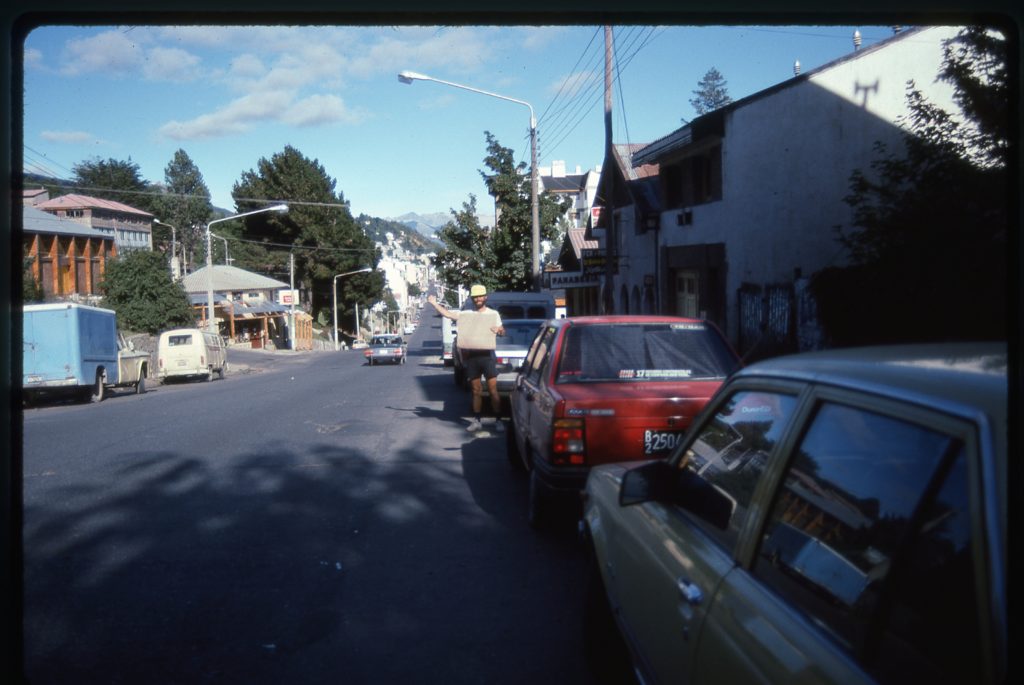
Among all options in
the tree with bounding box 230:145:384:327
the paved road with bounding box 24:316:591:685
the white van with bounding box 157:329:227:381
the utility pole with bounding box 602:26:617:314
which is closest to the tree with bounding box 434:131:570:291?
the tree with bounding box 230:145:384:327

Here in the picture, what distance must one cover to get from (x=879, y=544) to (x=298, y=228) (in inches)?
1600

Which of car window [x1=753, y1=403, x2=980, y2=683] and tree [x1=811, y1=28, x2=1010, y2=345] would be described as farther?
tree [x1=811, y1=28, x2=1010, y2=345]

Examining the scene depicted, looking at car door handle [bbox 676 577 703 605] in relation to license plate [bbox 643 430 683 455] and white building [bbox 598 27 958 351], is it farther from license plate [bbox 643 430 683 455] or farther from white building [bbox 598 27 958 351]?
white building [bbox 598 27 958 351]

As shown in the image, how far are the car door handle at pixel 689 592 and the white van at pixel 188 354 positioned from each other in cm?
2199

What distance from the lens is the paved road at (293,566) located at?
4426 millimetres

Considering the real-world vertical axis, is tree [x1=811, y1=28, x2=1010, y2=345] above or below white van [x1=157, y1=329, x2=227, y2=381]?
above

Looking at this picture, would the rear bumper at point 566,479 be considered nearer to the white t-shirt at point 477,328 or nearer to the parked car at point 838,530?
the parked car at point 838,530

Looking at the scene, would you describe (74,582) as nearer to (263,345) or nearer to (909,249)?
(909,249)

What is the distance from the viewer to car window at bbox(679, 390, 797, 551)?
265 cm

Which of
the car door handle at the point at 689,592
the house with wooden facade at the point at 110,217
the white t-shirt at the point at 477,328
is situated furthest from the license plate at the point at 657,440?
the white t-shirt at the point at 477,328

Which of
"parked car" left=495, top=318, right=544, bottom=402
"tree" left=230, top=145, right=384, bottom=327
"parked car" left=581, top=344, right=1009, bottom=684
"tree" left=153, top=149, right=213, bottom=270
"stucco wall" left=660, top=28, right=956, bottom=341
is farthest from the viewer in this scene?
"tree" left=230, top=145, right=384, bottom=327

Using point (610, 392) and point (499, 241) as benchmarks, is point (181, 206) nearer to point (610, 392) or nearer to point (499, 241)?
point (499, 241)

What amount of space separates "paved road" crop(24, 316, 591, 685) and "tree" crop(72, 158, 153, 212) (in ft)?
9.31

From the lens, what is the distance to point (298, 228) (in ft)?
134
